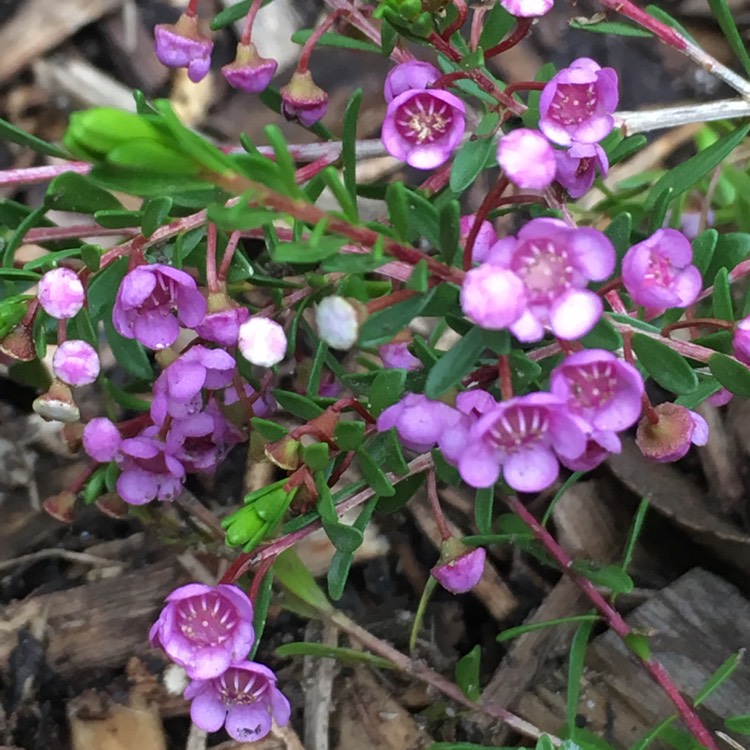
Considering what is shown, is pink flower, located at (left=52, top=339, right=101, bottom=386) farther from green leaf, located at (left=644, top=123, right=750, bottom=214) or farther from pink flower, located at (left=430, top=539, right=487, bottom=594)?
green leaf, located at (left=644, top=123, right=750, bottom=214)

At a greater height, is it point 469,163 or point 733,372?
point 469,163

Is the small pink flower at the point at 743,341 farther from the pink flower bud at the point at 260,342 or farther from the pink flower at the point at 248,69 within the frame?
the pink flower at the point at 248,69

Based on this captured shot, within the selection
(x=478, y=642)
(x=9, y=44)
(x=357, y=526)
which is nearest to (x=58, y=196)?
(x=357, y=526)

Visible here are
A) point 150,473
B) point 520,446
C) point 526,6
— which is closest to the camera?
point 520,446

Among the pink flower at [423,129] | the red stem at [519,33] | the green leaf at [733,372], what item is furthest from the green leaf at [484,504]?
the red stem at [519,33]

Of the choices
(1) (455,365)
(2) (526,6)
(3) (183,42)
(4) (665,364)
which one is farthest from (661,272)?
(3) (183,42)

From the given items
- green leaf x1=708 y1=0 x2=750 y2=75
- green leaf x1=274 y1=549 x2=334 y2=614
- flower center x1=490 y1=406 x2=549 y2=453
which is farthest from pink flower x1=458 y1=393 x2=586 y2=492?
green leaf x1=708 y1=0 x2=750 y2=75

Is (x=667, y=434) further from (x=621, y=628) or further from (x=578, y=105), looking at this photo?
(x=621, y=628)
